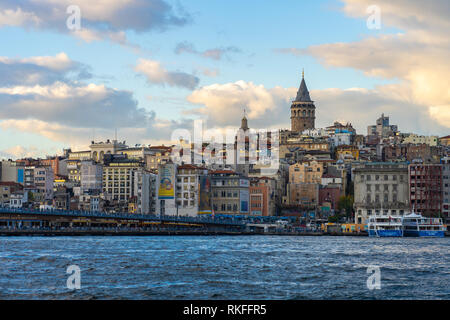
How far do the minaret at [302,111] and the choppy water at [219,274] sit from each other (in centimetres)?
11798

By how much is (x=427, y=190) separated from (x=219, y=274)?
6759cm

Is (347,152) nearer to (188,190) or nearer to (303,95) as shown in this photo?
(303,95)

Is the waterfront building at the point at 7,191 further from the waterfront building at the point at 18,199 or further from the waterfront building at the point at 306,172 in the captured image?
the waterfront building at the point at 306,172

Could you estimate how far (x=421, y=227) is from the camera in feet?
301

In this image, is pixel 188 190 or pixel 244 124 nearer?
pixel 188 190

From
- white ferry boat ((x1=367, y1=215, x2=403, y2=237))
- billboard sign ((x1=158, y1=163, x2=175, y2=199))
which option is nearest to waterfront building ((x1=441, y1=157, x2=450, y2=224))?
white ferry boat ((x1=367, y1=215, x2=403, y2=237))

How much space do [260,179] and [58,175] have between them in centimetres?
5070

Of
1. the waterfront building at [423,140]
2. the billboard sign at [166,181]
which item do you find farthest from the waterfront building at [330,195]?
the waterfront building at [423,140]

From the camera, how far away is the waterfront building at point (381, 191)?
105 meters

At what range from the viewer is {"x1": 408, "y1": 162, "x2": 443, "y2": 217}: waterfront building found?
101 m

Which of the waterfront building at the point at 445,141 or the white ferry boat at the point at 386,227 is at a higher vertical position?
the waterfront building at the point at 445,141

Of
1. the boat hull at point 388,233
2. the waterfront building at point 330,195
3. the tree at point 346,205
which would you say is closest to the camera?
the boat hull at point 388,233

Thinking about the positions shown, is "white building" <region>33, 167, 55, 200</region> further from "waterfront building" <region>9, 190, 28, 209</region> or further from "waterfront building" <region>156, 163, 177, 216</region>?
"waterfront building" <region>156, 163, 177, 216</region>

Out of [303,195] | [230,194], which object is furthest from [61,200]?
[303,195]
